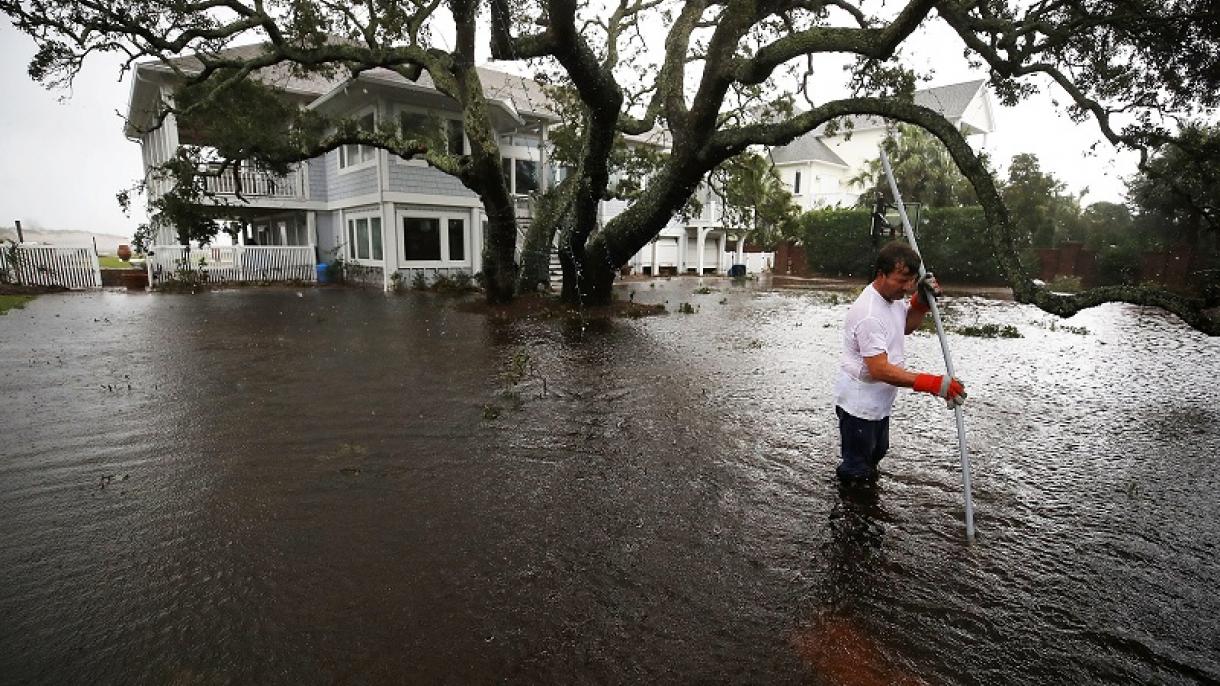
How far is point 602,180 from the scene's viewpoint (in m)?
12.8

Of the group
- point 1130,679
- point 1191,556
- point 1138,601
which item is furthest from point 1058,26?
point 1130,679

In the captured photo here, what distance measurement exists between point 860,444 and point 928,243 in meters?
25.2

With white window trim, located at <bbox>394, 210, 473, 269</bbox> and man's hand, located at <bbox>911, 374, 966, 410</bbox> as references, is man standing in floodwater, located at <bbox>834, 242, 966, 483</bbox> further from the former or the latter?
white window trim, located at <bbox>394, 210, 473, 269</bbox>

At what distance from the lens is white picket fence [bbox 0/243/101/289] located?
55.1 feet

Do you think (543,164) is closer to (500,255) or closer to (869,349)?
(500,255)

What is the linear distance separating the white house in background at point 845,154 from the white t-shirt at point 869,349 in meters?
35.7

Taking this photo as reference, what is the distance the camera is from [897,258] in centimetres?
365

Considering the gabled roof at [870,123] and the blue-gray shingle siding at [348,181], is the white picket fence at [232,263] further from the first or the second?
the gabled roof at [870,123]

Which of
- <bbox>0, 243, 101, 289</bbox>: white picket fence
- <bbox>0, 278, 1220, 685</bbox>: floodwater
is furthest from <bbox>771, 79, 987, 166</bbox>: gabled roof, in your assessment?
<bbox>0, 243, 101, 289</bbox>: white picket fence

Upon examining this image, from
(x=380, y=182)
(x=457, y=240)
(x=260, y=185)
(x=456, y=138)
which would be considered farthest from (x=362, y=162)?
(x=260, y=185)

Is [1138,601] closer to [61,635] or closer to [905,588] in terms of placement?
[905,588]

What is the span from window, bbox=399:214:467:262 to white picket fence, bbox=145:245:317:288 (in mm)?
4916

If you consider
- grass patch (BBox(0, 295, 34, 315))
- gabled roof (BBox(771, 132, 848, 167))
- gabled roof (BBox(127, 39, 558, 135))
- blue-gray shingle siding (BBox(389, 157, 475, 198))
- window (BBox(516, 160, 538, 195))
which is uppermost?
gabled roof (BBox(771, 132, 848, 167))

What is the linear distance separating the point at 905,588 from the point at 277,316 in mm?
12840
